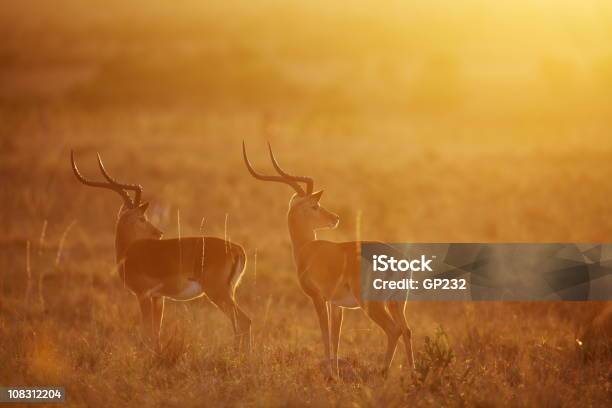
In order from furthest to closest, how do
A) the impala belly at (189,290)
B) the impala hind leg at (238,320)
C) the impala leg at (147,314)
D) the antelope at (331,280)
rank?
the impala leg at (147,314) → the impala belly at (189,290) → the impala hind leg at (238,320) → the antelope at (331,280)

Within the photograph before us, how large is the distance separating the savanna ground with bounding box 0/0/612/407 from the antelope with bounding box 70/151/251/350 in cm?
33

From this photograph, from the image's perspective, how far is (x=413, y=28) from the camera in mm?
72188

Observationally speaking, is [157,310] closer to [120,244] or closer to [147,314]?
[147,314]

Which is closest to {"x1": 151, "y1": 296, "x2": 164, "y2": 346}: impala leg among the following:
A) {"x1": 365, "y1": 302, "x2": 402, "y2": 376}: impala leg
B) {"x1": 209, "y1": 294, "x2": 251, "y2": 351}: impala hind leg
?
{"x1": 209, "y1": 294, "x2": 251, "y2": 351}: impala hind leg

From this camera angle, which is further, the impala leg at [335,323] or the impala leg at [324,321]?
the impala leg at [335,323]

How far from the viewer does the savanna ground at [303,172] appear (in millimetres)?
9109

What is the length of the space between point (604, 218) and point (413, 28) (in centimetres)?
5476

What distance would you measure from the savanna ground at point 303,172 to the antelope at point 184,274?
327mm

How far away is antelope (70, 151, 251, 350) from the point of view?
9.93 meters

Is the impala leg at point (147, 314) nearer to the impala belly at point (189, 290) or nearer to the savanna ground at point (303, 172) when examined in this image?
the savanna ground at point (303, 172)

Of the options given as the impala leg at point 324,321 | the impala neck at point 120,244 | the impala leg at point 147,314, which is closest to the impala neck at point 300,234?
the impala leg at point 324,321

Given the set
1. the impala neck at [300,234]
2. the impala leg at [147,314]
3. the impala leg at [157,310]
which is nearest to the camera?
the impala leg at [147,314]

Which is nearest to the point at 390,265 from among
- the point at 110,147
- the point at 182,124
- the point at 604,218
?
the point at 604,218

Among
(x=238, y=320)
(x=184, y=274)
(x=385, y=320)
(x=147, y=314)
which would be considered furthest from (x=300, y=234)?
(x=147, y=314)
